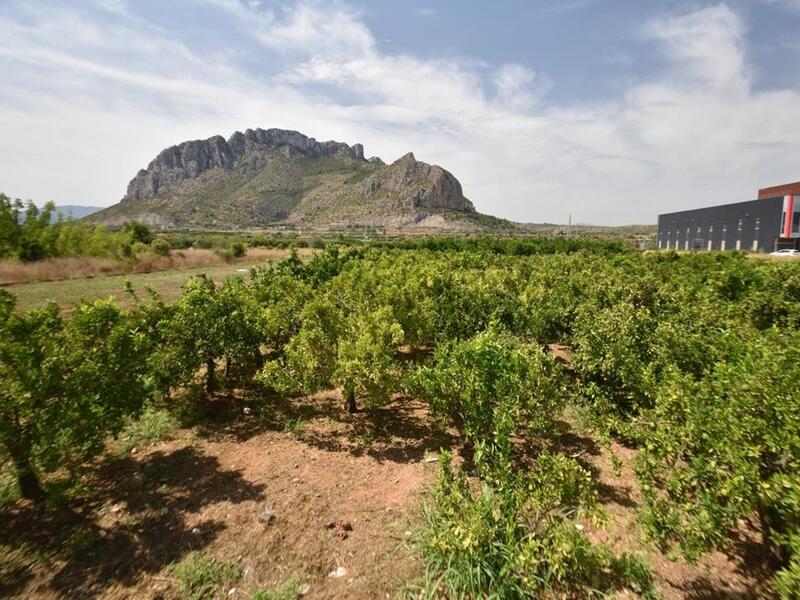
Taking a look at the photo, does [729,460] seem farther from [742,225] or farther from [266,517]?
[742,225]

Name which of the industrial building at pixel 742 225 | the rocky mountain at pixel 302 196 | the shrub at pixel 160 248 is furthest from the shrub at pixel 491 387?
the rocky mountain at pixel 302 196

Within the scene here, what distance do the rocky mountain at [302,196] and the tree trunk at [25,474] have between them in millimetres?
120760

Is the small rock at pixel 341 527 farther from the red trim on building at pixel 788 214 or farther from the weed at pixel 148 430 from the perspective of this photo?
the red trim on building at pixel 788 214

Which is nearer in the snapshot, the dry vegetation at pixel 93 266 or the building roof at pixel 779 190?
the dry vegetation at pixel 93 266

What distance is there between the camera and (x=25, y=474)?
4.70m

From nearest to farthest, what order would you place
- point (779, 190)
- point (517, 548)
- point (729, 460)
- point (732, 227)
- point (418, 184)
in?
1. point (729, 460)
2. point (517, 548)
3. point (732, 227)
4. point (779, 190)
5. point (418, 184)

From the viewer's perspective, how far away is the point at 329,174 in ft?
491

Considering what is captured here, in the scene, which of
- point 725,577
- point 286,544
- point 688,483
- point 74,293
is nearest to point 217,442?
point 286,544

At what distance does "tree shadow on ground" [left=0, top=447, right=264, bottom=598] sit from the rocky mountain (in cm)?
12043

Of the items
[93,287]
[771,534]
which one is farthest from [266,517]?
[93,287]

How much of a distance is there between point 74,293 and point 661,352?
97.0 feet

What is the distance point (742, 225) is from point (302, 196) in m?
123

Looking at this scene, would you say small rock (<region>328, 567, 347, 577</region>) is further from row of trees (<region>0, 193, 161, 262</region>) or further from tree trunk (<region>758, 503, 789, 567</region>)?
row of trees (<region>0, 193, 161, 262</region>)

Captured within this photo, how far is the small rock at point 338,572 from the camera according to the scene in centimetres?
387
